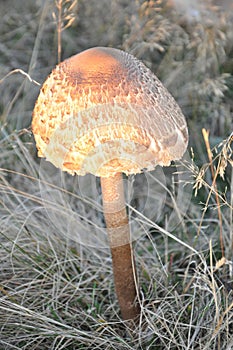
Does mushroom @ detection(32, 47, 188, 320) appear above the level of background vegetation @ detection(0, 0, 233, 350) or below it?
above

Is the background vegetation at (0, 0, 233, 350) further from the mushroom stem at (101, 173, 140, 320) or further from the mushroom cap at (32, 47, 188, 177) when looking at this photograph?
the mushroom cap at (32, 47, 188, 177)

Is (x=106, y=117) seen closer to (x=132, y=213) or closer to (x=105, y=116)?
(x=105, y=116)

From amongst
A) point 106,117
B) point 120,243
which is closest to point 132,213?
point 120,243

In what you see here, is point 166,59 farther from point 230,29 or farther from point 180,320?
point 180,320

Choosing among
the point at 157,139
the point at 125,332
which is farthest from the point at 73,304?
the point at 157,139

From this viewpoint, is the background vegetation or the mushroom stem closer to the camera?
the mushroom stem

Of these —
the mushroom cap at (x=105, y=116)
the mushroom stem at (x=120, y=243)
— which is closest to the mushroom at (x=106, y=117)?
the mushroom cap at (x=105, y=116)

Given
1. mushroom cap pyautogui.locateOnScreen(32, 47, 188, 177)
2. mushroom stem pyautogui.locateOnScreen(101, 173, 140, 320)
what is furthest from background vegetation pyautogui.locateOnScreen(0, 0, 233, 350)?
mushroom cap pyautogui.locateOnScreen(32, 47, 188, 177)
